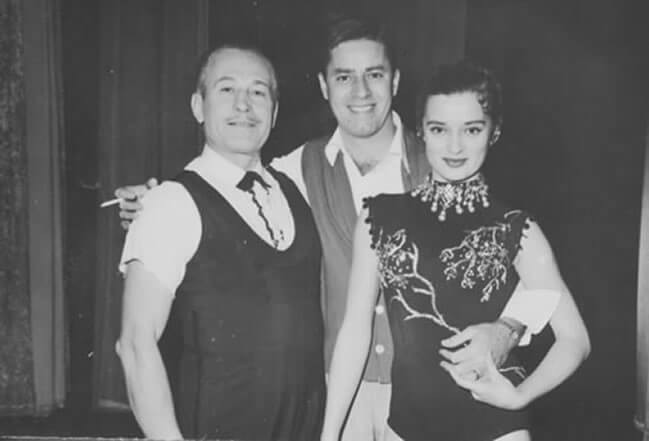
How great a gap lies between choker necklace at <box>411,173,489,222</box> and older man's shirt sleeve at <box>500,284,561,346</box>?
0.90 feet

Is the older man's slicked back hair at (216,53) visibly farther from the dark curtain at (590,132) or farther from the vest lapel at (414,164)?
the dark curtain at (590,132)

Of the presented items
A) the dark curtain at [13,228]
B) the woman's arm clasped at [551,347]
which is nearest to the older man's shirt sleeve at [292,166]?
the woman's arm clasped at [551,347]

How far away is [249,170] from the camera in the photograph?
6.89 ft

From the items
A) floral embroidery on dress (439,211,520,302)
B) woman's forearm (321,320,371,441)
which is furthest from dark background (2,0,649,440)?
woman's forearm (321,320,371,441)

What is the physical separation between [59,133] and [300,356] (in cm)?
107

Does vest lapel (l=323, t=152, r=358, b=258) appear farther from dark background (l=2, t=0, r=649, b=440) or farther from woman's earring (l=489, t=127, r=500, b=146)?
woman's earring (l=489, t=127, r=500, b=146)

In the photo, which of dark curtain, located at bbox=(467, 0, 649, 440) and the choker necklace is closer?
the choker necklace

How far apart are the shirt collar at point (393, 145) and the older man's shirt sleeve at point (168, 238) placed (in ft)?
1.46

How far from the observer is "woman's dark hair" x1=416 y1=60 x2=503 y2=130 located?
6.64 feet

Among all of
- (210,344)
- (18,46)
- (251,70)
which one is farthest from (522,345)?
(18,46)

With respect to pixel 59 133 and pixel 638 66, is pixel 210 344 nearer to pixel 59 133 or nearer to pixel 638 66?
pixel 59 133

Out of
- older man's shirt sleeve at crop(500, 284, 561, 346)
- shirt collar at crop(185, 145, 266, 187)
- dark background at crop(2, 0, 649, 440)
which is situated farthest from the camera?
dark background at crop(2, 0, 649, 440)

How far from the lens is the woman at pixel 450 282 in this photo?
1.97 meters

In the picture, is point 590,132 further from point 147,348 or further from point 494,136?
point 147,348
